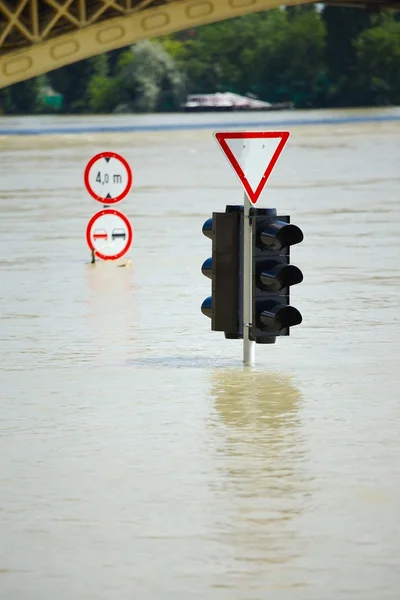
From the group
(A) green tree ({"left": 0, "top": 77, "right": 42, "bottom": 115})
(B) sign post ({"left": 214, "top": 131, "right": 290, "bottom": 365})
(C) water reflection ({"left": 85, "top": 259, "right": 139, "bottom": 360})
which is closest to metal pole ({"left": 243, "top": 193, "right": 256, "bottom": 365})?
(B) sign post ({"left": 214, "top": 131, "right": 290, "bottom": 365})

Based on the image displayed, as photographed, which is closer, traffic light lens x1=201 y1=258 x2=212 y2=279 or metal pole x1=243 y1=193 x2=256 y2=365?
metal pole x1=243 y1=193 x2=256 y2=365

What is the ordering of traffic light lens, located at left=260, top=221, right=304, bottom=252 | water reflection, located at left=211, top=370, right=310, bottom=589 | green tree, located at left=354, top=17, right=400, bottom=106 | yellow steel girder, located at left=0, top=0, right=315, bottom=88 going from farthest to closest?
green tree, located at left=354, top=17, right=400, bottom=106 → yellow steel girder, located at left=0, top=0, right=315, bottom=88 → traffic light lens, located at left=260, top=221, right=304, bottom=252 → water reflection, located at left=211, top=370, right=310, bottom=589

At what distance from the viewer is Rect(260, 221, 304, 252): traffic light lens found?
10305 millimetres

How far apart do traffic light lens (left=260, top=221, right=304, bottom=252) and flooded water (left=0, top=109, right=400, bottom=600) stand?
0.73 meters

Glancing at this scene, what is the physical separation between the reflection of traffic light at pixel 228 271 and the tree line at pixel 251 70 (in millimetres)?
118343

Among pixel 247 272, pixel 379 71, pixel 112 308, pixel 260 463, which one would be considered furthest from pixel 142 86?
pixel 260 463

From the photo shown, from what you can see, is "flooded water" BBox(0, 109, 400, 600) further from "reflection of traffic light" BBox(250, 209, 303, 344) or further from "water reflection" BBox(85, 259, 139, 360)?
"reflection of traffic light" BBox(250, 209, 303, 344)

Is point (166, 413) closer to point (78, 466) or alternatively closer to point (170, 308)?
point (78, 466)

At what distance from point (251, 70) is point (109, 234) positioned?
120135 mm

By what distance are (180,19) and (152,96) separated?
5463cm

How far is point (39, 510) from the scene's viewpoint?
22.5 ft

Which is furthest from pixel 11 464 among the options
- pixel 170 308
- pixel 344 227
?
pixel 344 227

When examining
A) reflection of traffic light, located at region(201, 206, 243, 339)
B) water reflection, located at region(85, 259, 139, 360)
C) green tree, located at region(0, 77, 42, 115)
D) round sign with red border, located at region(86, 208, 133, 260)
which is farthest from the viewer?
green tree, located at region(0, 77, 42, 115)

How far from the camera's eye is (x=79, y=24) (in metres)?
70.4
